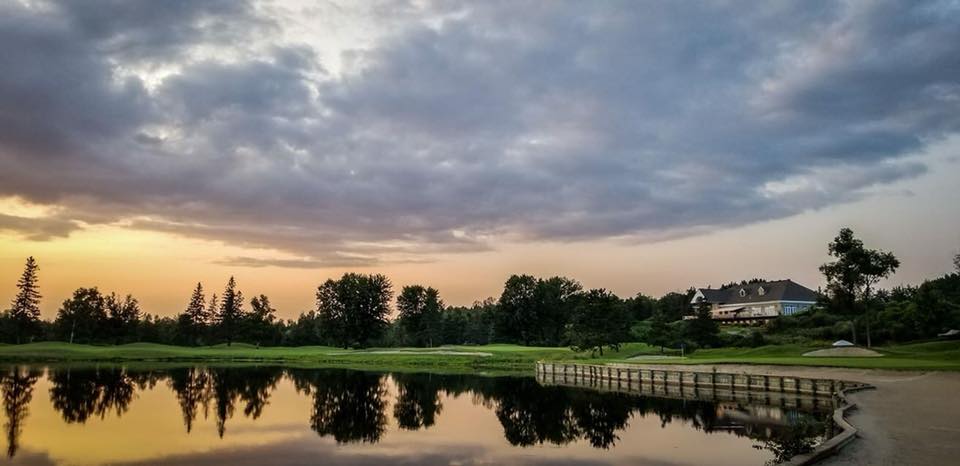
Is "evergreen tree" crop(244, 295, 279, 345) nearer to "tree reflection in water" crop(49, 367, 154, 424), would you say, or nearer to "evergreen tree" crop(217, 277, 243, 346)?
"evergreen tree" crop(217, 277, 243, 346)

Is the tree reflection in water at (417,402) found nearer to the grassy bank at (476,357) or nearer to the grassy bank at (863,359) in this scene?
the grassy bank at (476,357)

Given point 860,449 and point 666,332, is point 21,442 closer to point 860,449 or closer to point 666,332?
point 860,449

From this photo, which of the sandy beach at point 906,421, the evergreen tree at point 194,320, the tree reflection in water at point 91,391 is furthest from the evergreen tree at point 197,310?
the sandy beach at point 906,421

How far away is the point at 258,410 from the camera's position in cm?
3622

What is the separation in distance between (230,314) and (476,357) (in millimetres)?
77663

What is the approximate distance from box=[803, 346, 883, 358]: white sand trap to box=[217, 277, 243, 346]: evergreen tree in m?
118

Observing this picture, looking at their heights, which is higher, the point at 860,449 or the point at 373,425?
the point at 860,449

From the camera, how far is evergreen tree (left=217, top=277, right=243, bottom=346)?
14088 cm

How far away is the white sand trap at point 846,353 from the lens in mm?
53312

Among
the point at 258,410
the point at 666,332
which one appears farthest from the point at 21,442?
the point at 666,332

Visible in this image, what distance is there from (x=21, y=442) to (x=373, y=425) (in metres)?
14.2

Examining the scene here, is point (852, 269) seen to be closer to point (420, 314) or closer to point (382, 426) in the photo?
point (382, 426)

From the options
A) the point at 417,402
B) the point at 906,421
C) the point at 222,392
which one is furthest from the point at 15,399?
the point at 906,421

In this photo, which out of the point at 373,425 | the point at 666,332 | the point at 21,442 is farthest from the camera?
the point at 666,332
